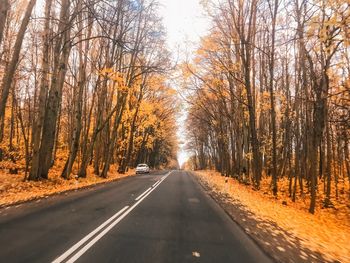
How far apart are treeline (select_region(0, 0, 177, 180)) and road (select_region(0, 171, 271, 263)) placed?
235 inches

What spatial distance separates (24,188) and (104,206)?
5.58 metres

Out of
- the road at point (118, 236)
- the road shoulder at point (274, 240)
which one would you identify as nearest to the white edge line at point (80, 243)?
the road at point (118, 236)

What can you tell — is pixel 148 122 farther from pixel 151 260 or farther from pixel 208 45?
pixel 151 260

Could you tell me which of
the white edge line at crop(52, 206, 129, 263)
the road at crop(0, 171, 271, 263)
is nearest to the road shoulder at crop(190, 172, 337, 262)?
the road at crop(0, 171, 271, 263)

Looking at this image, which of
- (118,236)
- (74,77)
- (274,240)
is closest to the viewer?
(118,236)

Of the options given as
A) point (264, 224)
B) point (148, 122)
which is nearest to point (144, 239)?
point (264, 224)

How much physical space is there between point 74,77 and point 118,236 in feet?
70.7

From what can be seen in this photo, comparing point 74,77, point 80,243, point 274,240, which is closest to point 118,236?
point 80,243

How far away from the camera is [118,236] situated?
7578 millimetres

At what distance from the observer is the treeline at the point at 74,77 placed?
18.1 m

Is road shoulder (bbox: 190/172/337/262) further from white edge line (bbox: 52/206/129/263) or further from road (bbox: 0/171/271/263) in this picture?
white edge line (bbox: 52/206/129/263)

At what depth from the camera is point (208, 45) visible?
23.9m

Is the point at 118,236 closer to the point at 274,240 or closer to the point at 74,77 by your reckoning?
the point at 274,240

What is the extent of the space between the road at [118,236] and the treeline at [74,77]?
5.98 m
